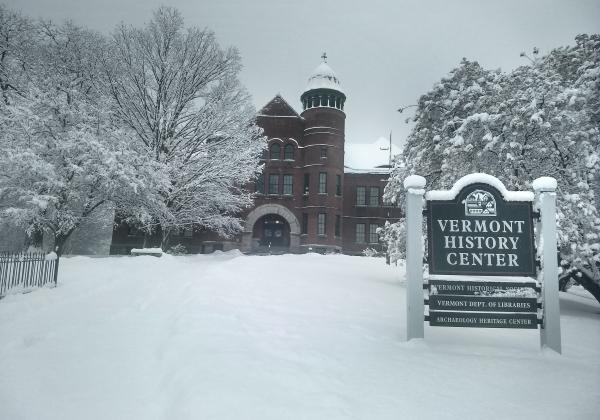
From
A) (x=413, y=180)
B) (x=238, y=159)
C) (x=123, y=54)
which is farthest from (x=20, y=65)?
(x=413, y=180)

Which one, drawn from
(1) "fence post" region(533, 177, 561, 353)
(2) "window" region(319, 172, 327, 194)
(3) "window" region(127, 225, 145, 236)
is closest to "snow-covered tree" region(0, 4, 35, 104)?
(3) "window" region(127, 225, 145, 236)

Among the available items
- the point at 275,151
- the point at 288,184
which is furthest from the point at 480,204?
the point at 275,151

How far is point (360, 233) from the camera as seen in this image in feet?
107

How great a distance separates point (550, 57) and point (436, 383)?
1053 cm

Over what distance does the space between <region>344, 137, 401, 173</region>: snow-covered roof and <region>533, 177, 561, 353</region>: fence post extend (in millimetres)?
27918

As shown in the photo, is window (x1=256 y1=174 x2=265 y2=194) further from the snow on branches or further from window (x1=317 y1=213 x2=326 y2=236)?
the snow on branches

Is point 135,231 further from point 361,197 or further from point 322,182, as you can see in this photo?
point 361,197

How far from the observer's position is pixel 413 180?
5.34 m

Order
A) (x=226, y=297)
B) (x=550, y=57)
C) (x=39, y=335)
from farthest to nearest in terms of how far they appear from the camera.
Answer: (x=550, y=57) < (x=226, y=297) < (x=39, y=335)

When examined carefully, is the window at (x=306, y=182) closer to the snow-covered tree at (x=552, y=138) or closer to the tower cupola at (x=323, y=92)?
the tower cupola at (x=323, y=92)

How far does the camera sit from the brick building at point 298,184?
27828 millimetres

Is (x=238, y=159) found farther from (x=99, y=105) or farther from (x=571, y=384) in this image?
(x=571, y=384)

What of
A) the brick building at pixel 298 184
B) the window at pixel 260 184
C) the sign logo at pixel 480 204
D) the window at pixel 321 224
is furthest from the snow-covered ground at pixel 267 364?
the window at pixel 260 184

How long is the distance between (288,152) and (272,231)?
719cm
